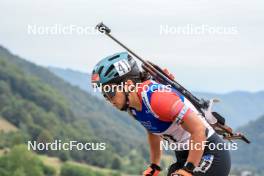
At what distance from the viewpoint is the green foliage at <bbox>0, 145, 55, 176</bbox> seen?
114850 millimetres

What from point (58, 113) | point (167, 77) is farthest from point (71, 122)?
point (167, 77)

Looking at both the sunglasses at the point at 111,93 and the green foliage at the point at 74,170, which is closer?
the sunglasses at the point at 111,93

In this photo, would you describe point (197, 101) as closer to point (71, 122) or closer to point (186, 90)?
point (186, 90)

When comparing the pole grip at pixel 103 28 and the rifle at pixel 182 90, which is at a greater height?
the pole grip at pixel 103 28

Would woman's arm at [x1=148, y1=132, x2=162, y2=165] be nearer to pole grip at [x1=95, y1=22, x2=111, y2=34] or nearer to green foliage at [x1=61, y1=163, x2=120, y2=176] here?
pole grip at [x1=95, y1=22, x2=111, y2=34]

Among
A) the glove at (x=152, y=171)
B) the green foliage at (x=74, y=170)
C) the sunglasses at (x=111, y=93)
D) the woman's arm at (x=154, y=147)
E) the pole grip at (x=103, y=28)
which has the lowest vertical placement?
the green foliage at (x=74, y=170)

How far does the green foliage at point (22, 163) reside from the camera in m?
115

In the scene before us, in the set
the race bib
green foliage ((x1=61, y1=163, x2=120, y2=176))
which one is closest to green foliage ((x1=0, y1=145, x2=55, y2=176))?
green foliage ((x1=61, y1=163, x2=120, y2=176))

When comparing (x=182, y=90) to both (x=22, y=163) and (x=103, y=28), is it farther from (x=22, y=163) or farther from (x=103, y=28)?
(x=22, y=163)

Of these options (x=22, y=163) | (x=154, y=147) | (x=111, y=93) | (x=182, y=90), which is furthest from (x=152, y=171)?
(x=22, y=163)

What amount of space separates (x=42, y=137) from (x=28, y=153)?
22.5 metres

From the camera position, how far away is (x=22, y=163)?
11594 centimetres

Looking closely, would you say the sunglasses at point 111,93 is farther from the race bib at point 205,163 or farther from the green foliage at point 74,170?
the green foliage at point 74,170

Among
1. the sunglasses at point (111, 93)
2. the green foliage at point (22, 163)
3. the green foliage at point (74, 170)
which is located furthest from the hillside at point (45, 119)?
the sunglasses at point (111, 93)
